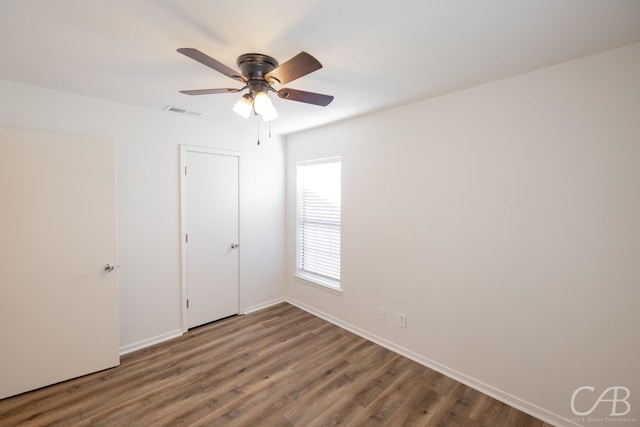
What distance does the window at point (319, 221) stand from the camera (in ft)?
11.4

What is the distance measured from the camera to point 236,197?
11.6 ft

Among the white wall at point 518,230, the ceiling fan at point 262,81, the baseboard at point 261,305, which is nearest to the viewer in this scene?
the ceiling fan at point 262,81

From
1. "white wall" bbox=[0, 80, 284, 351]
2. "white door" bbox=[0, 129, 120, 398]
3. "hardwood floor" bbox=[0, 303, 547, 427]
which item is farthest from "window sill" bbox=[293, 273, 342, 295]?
"white door" bbox=[0, 129, 120, 398]

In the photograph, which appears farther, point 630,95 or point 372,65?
point 372,65

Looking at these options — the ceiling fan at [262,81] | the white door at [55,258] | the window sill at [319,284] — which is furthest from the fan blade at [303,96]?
the window sill at [319,284]

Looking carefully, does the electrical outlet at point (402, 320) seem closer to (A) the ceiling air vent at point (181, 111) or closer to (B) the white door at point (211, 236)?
(B) the white door at point (211, 236)

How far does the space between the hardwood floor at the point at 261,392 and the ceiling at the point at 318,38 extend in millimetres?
2446

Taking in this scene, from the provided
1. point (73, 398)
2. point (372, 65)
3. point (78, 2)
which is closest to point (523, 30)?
point (372, 65)

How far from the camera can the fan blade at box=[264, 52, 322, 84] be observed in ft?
4.43

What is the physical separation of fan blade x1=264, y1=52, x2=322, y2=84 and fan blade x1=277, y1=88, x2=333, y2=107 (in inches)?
2.8

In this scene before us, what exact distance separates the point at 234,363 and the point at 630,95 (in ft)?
11.5

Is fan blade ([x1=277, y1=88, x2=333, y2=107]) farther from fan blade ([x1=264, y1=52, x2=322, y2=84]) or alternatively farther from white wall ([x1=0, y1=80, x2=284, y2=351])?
white wall ([x1=0, y1=80, x2=284, y2=351])

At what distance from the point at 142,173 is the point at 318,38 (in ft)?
7.38

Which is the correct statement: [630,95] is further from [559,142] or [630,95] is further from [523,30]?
[523,30]
